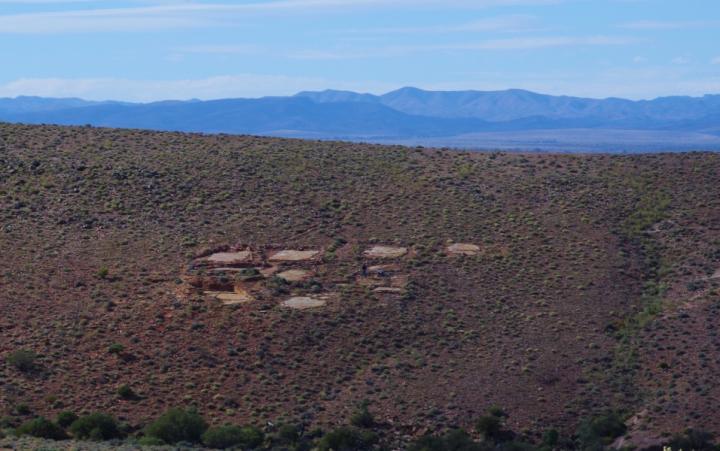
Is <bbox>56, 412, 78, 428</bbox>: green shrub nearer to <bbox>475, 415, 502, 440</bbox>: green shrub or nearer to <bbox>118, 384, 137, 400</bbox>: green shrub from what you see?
<bbox>118, 384, 137, 400</bbox>: green shrub

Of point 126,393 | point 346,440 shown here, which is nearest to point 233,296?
point 126,393

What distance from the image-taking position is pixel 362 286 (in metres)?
40.4

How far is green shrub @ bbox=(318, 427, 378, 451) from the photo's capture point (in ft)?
96.6

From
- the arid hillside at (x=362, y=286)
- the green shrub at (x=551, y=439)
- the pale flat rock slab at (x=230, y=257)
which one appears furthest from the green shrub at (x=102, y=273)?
the green shrub at (x=551, y=439)

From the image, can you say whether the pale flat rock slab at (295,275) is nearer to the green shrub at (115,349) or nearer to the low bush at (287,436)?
the green shrub at (115,349)

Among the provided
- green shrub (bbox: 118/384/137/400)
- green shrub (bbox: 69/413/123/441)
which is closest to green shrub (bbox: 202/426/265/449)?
green shrub (bbox: 69/413/123/441)

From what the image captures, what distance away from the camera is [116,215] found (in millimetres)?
46469

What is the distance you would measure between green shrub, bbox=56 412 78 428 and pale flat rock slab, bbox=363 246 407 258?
47.7 ft

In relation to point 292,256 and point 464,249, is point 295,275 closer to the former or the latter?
point 292,256

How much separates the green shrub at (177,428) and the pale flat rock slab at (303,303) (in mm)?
8638

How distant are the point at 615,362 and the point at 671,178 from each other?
17.1 m

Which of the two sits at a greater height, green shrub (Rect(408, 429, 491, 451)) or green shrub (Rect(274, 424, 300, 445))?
green shrub (Rect(408, 429, 491, 451))

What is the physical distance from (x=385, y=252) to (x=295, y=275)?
12.1ft

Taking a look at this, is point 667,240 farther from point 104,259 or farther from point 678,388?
point 104,259
